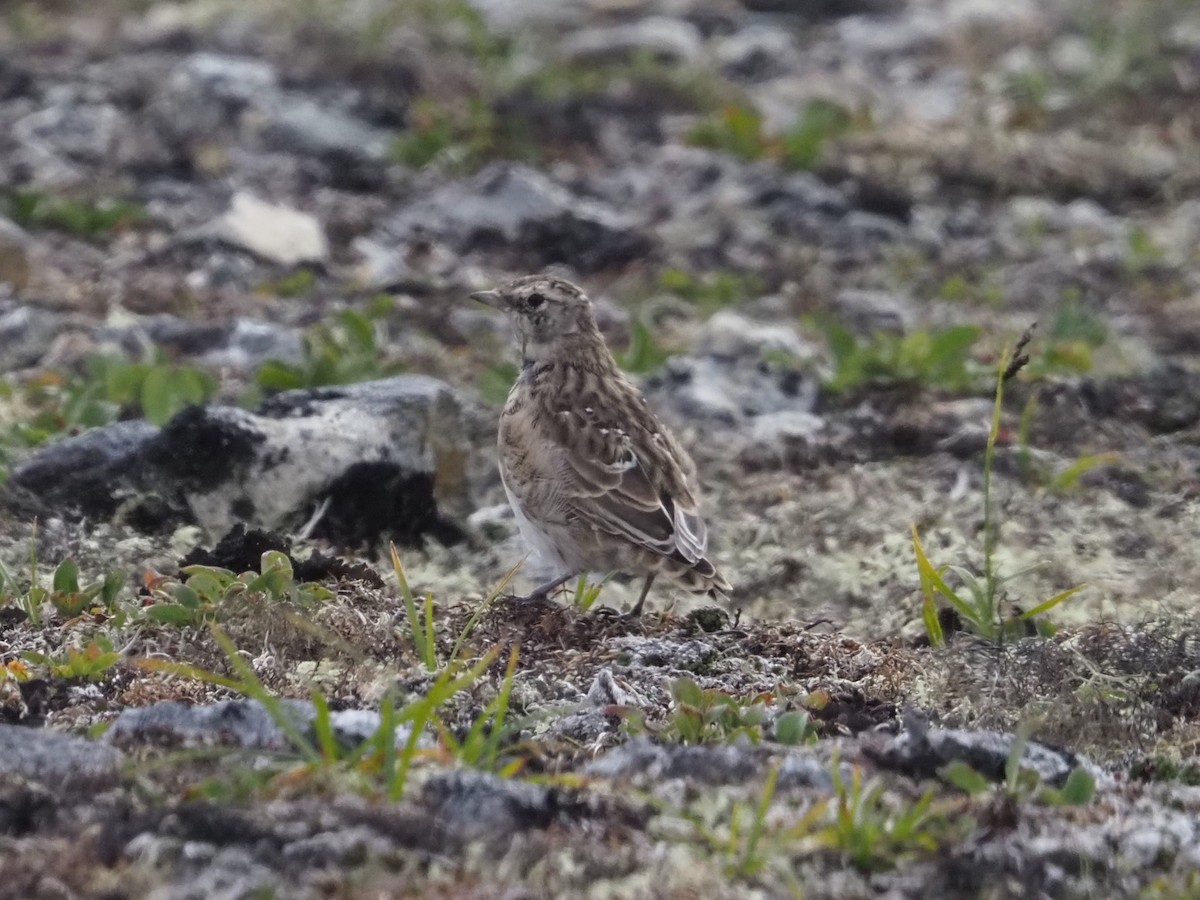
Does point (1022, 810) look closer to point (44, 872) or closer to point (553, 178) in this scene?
point (44, 872)

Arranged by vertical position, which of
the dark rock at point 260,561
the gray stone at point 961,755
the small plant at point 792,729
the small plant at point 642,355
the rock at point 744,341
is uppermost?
the gray stone at point 961,755

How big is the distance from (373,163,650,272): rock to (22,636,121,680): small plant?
6.82 m

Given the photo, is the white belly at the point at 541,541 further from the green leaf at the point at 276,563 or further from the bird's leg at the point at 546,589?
the green leaf at the point at 276,563

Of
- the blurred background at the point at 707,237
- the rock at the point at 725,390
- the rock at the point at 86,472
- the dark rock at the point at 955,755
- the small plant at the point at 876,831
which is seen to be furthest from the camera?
the rock at the point at 725,390

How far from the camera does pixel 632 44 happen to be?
1645 centimetres

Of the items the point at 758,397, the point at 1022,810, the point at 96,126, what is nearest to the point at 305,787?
the point at 1022,810

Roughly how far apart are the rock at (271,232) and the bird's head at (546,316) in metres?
3.91

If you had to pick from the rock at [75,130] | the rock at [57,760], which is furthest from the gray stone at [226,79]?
the rock at [57,760]

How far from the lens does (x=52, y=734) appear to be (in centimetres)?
502

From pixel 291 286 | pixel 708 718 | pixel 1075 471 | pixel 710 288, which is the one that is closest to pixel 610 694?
pixel 708 718

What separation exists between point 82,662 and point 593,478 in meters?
2.21

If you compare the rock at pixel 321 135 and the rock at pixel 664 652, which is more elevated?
the rock at pixel 664 652

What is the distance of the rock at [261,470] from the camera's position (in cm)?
769

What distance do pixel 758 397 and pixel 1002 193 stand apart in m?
5.05
